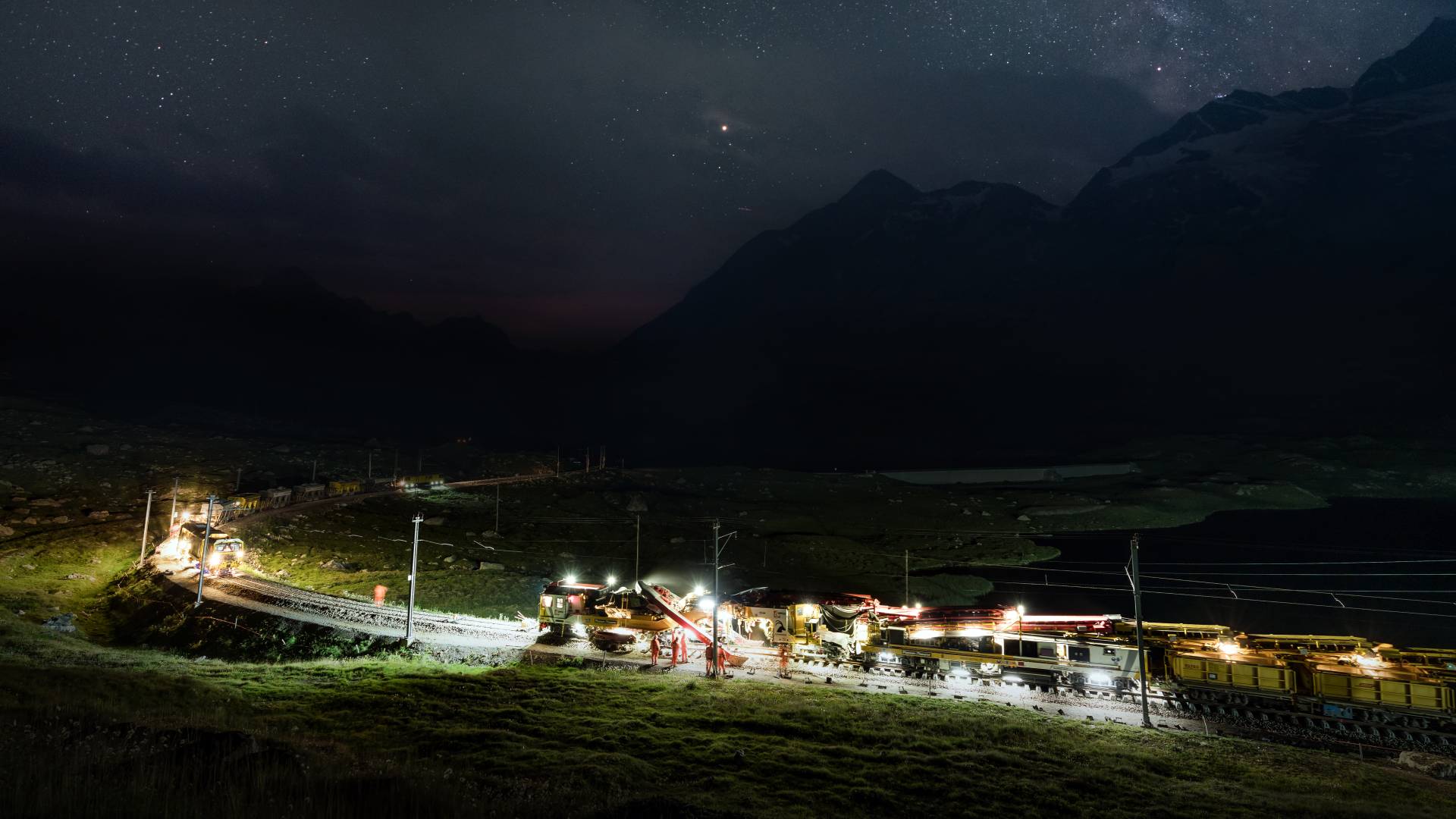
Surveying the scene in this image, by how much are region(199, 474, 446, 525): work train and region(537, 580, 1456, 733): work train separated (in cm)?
5205

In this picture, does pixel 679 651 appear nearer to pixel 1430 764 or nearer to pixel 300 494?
pixel 1430 764

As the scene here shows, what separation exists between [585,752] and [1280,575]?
92.0 metres

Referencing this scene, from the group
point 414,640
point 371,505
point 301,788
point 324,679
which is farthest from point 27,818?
point 371,505

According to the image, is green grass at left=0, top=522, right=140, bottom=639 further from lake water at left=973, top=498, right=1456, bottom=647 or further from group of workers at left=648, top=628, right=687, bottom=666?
lake water at left=973, top=498, right=1456, bottom=647

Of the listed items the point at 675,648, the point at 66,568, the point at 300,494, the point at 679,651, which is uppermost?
the point at 300,494

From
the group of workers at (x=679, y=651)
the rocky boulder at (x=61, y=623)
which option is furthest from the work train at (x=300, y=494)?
the group of workers at (x=679, y=651)

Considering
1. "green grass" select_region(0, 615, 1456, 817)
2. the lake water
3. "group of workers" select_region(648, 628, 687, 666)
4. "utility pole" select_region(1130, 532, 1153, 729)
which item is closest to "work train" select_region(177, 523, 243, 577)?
"green grass" select_region(0, 615, 1456, 817)

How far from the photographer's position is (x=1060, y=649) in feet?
120

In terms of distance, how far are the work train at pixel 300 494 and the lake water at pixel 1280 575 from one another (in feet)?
271

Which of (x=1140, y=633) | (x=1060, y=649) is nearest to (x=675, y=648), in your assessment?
(x=1060, y=649)

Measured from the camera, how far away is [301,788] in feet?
33.9

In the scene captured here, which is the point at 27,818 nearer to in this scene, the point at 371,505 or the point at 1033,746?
the point at 1033,746

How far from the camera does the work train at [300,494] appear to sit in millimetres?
75750

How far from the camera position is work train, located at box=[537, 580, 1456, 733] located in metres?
31.7
